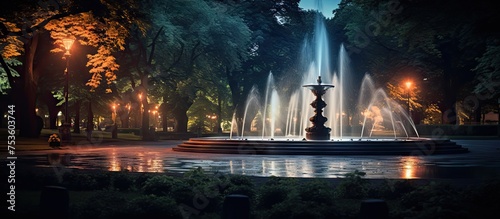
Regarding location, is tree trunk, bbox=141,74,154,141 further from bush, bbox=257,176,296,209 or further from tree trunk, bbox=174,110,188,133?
bush, bbox=257,176,296,209

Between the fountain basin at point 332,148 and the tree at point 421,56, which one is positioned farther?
the tree at point 421,56

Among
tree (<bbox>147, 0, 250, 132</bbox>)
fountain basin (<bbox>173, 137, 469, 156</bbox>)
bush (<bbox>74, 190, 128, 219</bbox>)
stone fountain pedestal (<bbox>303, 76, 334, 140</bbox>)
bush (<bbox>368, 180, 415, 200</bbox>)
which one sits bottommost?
bush (<bbox>74, 190, 128, 219</bbox>)

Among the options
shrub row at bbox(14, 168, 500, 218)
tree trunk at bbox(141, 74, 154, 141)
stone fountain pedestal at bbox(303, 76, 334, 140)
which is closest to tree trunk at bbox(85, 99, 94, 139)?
tree trunk at bbox(141, 74, 154, 141)

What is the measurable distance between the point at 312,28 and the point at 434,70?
1450 cm

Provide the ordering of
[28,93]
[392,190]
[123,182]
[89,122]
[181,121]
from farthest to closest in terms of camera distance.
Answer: [181,121] < [89,122] < [28,93] < [123,182] < [392,190]

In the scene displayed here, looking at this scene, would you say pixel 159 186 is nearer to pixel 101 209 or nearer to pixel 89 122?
pixel 101 209

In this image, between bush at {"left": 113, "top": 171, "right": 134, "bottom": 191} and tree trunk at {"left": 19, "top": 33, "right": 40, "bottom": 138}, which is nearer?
bush at {"left": 113, "top": 171, "right": 134, "bottom": 191}

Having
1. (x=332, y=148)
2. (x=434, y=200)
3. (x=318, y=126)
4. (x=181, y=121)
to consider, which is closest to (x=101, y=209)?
(x=434, y=200)

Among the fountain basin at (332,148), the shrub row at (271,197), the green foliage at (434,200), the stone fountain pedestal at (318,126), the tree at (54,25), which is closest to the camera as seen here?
the green foliage at (434,200)

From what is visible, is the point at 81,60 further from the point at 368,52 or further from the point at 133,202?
the point at 133,202

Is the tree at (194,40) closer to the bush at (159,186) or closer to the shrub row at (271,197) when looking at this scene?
the shrub row at (271,197)

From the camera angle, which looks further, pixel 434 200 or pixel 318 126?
pixel 318 126

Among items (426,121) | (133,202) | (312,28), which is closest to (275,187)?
(133,202)

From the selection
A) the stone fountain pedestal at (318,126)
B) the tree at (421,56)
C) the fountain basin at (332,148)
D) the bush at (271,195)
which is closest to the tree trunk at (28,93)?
the fountain basin at (332,148)
